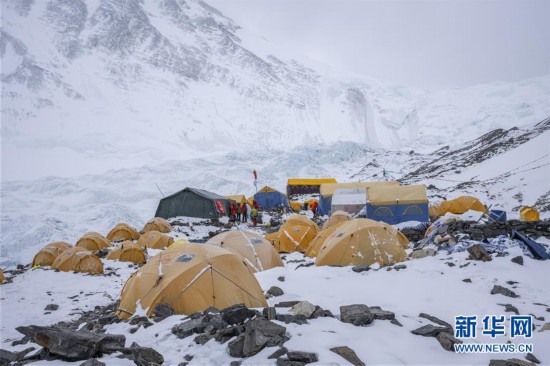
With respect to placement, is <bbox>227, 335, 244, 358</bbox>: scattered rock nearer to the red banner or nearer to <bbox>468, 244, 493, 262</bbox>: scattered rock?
<bbox>468, 244, 493, 262</bbox>: scattered rock

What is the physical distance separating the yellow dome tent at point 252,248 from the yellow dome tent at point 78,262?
575cm

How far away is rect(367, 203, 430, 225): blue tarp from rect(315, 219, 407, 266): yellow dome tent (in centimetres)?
950

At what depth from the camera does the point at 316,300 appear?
6.89 meters

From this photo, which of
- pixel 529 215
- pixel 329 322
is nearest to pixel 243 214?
pixel 529 215

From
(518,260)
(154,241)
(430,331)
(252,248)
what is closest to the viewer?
(430,331)

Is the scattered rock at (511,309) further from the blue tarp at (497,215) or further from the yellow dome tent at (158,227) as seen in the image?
the yellow dome tent at (158,227)

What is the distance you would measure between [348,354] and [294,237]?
11602 mm

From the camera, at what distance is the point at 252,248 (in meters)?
11.2

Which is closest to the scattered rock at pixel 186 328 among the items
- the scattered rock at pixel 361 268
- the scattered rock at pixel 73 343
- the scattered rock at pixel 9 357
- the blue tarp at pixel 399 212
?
the scattered rock at pixel 73 343

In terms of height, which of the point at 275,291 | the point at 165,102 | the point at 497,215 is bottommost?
the point at 275,291

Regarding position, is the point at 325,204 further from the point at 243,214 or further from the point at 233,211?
the point at 233,211

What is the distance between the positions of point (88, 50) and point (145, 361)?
117477 millimetres

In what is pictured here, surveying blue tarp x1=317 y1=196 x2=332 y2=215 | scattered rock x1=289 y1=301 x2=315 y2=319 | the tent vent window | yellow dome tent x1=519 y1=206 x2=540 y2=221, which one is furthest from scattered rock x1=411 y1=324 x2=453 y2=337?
blue tarp x1=317 y1=196 x2=332 y2=215

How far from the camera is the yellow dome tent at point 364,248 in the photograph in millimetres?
9766
